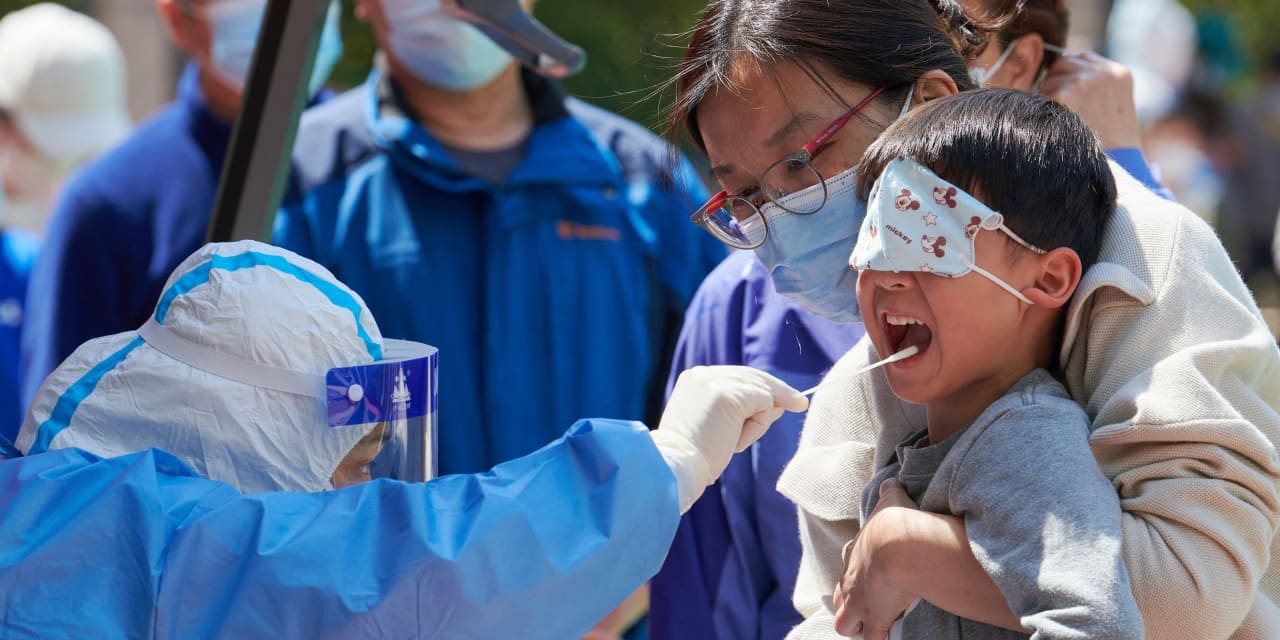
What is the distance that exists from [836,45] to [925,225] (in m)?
0.50

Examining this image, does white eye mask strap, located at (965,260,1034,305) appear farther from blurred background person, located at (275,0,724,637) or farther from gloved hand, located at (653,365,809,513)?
blurred background person, located at (275,0,724,637)

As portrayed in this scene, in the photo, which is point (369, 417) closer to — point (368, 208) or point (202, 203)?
point (368, 208)

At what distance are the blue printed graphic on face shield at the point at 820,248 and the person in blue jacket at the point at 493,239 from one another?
154 cm

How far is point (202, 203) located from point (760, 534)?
80.3 inches

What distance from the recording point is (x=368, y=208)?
3902 millimetres

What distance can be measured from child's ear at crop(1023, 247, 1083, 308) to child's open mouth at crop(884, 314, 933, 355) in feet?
0.46

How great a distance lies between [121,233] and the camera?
4043 mm

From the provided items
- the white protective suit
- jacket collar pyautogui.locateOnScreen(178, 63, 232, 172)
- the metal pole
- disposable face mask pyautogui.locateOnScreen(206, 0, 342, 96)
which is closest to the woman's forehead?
the white protective suit

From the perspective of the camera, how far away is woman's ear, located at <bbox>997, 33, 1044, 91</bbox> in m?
2.77

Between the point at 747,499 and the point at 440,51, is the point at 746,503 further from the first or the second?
the point at 440,51

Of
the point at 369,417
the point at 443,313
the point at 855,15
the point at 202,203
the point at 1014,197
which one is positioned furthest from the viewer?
the point at 202,203

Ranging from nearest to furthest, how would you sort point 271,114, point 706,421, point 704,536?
point 706,421, point 271,114, point 704,536

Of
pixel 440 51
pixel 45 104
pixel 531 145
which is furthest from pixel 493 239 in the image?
pixel 45 104

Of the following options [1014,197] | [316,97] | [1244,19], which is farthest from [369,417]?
[1244,19]
